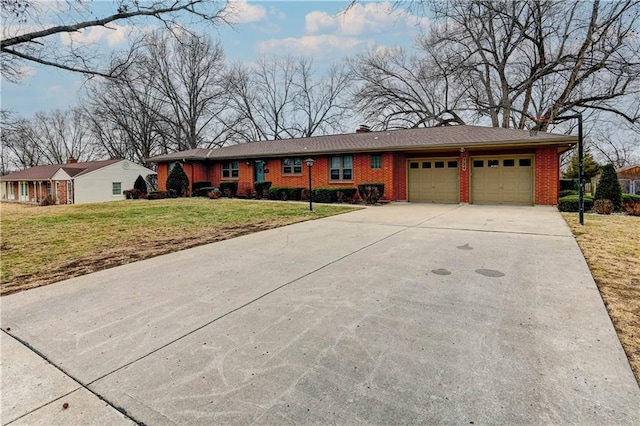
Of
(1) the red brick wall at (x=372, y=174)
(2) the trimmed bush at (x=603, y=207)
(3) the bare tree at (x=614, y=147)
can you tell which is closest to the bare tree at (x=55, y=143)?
(1) the red brick wall at (x=372, y=174)

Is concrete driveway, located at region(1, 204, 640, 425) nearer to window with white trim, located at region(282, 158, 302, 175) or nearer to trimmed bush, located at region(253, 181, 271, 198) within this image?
window with white trim, located at region(282, 158, 302, 175)

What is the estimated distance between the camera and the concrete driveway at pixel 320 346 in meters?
2.12

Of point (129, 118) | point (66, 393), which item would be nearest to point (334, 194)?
point (66, 393)

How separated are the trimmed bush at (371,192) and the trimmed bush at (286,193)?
3.68 meters

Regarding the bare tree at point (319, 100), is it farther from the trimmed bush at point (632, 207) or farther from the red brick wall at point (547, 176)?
the trimmed bush at point (632, 207)

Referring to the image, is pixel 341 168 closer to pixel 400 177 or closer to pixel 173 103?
pixel 400 177

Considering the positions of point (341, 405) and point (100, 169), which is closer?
point (341, 405)

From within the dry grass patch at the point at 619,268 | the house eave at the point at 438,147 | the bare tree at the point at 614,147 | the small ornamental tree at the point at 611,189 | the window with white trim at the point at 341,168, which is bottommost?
the dry grass patch at the point at 619,268

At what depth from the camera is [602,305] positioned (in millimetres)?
3623

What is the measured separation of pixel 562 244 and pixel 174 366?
23.2ft

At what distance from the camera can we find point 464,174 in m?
15.8

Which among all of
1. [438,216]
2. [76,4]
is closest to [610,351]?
[438,216]

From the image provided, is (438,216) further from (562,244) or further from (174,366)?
(174,366)

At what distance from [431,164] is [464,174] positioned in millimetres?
1653
